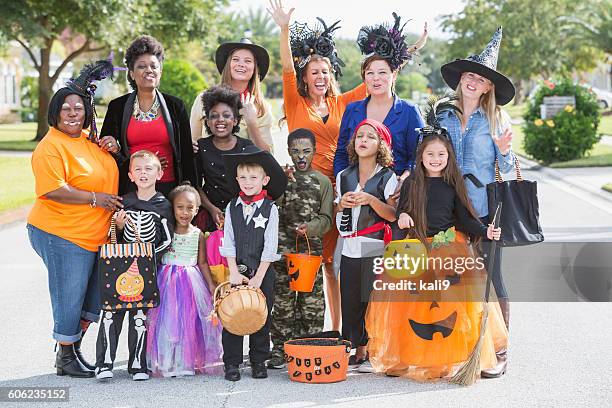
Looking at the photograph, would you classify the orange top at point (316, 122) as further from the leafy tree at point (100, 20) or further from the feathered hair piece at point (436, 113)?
the leafy tree at point (100, 20)

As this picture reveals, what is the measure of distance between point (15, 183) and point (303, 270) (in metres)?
14.6

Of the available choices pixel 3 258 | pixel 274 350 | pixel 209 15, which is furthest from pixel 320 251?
pixel 209 15

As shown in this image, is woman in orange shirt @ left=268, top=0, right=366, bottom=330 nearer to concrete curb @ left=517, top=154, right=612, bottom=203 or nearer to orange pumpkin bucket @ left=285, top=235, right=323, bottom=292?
orange pumpkin bucket @ left=285, top=235, right=323, bottom=292

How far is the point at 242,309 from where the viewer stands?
6.05 m

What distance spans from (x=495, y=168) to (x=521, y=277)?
390 cm

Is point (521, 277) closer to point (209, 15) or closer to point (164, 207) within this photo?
point (164, 207)

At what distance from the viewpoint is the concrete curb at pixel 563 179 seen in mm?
17484

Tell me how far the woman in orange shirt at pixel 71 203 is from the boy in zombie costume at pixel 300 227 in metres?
1.18

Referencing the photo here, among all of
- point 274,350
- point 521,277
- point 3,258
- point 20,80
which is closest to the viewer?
point 274,350

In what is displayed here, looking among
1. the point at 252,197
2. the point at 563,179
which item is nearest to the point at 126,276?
the point at 252,197

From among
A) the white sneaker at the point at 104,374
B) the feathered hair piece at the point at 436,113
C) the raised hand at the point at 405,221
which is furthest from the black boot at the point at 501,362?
the white sneaker at the point at 104,374

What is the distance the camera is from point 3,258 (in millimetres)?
11961

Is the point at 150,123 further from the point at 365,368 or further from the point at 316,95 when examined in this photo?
the point at 365,368

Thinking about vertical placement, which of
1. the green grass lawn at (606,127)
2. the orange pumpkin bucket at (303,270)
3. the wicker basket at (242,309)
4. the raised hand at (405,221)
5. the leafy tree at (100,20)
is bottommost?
the wicker basket at (242,309)
